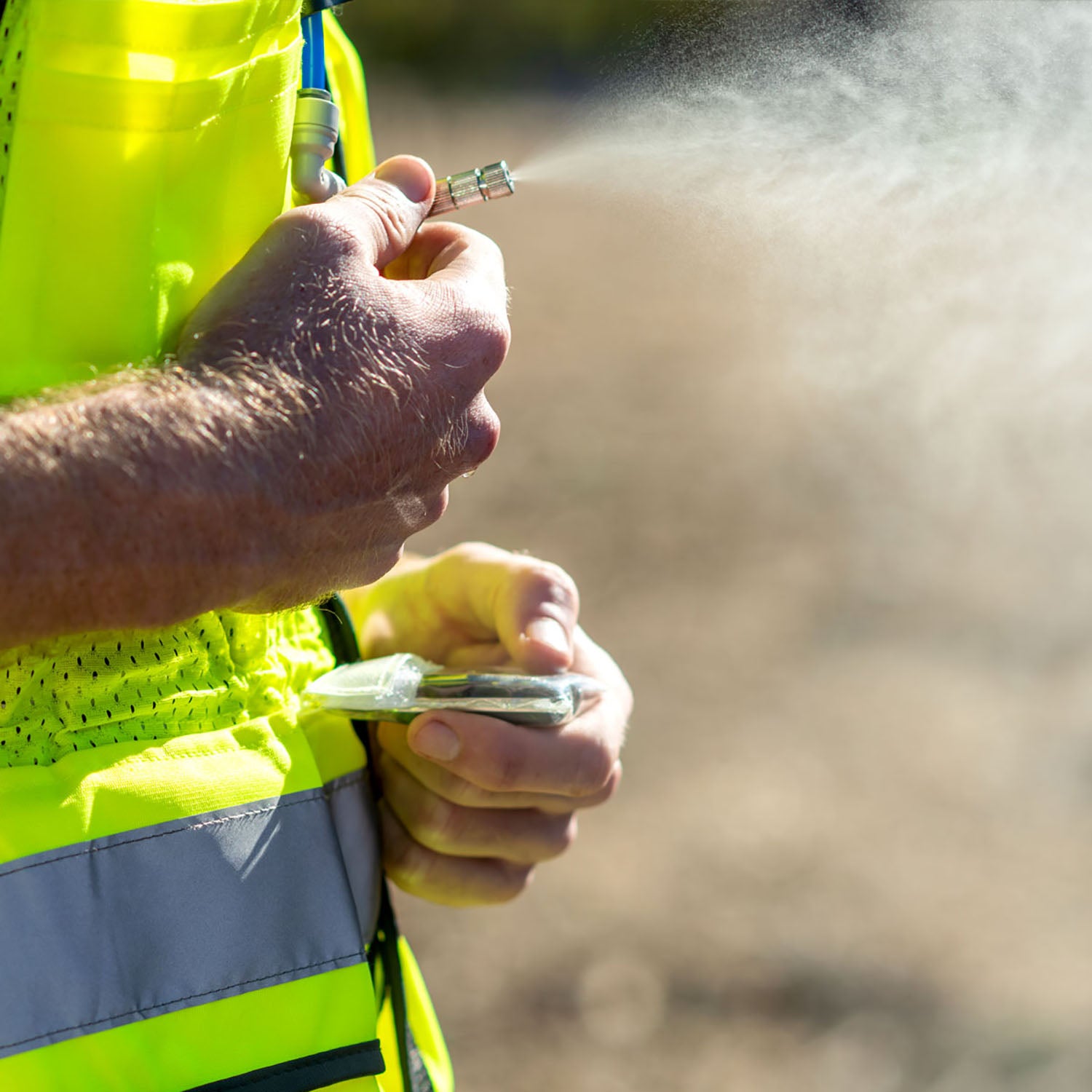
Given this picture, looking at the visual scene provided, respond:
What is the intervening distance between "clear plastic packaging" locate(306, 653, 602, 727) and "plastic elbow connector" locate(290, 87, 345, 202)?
1.59ft

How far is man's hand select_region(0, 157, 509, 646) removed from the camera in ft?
2.76

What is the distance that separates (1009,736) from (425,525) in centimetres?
349

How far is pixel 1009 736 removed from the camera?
13.5 feet

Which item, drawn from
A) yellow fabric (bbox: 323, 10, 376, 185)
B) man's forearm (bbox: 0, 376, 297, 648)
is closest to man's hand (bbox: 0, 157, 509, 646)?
man's forearm (bbox: 0, 376, 297, 648)

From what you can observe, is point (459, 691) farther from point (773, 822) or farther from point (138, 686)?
point (773, 822)

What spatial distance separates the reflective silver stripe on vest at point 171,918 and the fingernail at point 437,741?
14 cm

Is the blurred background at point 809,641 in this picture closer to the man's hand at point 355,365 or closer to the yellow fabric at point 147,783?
the man's hand at point 355,365

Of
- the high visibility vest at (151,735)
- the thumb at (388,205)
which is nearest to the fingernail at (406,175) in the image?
the thumb at (388,205)

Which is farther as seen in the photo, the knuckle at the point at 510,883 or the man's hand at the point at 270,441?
the knuckle at the point at 510,883

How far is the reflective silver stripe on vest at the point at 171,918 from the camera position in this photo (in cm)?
93

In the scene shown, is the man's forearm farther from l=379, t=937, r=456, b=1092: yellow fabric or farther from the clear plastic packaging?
l=379, t=937, r=456, b=1092: yellow fabric

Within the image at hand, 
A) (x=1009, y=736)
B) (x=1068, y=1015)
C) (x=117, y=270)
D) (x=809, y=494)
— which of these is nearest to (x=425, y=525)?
(x=117, y=270)

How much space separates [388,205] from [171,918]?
649 millimetres

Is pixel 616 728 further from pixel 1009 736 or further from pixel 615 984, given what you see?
pixel 1009 736
